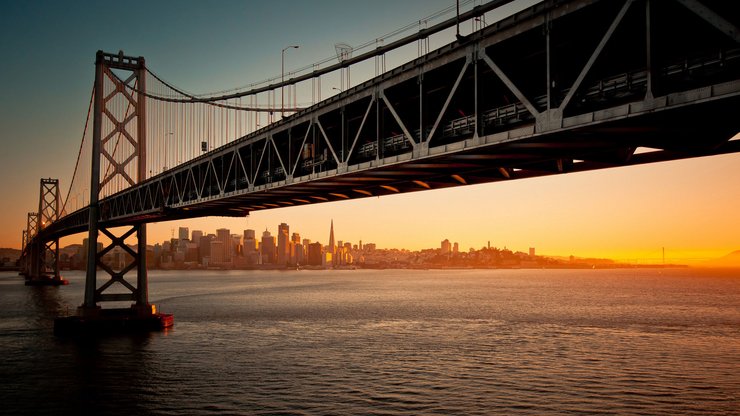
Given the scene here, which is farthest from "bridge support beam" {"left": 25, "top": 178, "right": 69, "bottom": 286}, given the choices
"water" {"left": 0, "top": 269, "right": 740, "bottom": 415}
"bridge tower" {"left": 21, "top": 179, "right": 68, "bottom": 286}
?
"water" {"left": 0, "top": 269, "right": 740, "bottom": 415}

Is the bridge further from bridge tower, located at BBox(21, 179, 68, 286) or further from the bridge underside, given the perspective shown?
bridge tower, located at BBox(21, 179, 68, 286)

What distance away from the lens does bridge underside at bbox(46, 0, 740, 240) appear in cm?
1338

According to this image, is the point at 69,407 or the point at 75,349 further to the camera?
the point at 75,349

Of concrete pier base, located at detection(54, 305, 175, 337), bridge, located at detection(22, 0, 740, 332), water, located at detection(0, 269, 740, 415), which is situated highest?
bridge, located at detection(22, 0, 740, 332)

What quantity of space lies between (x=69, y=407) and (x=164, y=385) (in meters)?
4.46

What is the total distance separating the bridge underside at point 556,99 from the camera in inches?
527

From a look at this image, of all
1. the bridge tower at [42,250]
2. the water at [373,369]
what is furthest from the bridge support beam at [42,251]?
the water at [373,369]

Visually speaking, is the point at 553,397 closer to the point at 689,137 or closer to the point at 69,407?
the point at 689,137

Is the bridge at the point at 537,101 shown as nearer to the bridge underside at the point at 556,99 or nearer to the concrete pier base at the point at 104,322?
the bridge underside at the point at 556,99

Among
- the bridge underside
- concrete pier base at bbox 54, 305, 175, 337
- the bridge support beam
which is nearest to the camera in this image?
the bridge underside

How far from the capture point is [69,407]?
23547 millimetres

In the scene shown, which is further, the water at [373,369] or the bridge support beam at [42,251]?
the bridge support beam at [42,251]

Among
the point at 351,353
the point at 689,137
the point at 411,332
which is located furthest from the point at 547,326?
the point at 689,137

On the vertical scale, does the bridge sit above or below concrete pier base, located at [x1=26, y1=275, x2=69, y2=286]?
above
